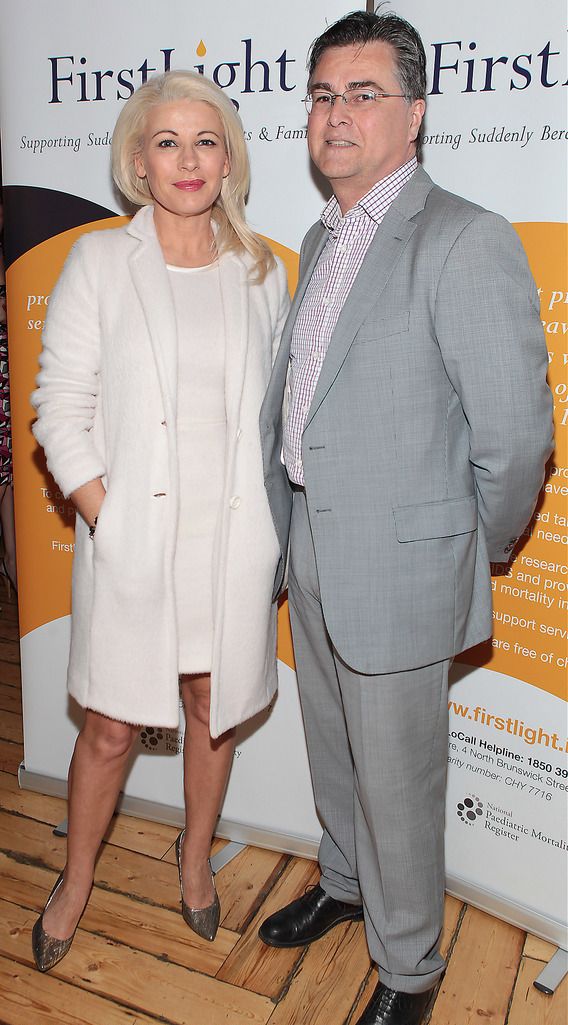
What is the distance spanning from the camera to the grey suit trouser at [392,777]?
2014mm

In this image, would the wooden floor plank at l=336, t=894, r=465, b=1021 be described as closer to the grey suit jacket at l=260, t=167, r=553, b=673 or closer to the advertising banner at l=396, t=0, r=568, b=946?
the advertising banner at l=396, t=0, r=568, b=946

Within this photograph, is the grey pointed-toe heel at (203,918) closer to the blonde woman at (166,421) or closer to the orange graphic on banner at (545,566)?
the blonde woman at (166,421)

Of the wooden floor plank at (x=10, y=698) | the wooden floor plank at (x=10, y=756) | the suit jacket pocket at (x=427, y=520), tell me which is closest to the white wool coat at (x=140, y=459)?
the suit jacket pocket at (x=427, y=520)

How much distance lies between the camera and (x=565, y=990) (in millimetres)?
2375

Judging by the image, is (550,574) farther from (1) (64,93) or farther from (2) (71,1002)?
(1) (64,93)

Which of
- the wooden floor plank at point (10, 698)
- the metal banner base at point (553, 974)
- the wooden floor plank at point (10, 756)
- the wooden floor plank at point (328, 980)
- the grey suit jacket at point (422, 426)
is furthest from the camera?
the wooden floor plank at point (10, 698)

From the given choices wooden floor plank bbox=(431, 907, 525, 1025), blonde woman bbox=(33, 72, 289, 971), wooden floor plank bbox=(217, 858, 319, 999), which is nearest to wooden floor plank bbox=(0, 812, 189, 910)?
wooden floor plank bbox=(217, 858, 319, 999)

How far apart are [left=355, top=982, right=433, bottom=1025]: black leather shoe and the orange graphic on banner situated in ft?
2.69

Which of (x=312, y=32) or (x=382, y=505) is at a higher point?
(x=312, y=32)

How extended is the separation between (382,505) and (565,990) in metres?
1.44

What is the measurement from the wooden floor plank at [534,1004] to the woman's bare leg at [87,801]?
1131mm

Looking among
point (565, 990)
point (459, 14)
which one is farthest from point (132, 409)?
point (565, 990)

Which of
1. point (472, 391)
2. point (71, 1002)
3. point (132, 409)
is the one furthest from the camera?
point (71, 1002)

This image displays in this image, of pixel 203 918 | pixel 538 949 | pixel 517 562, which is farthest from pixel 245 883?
pixel 517 562
